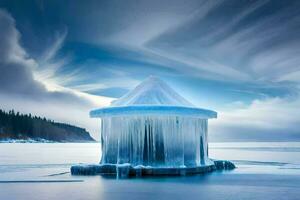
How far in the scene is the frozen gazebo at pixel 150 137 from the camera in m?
20.5

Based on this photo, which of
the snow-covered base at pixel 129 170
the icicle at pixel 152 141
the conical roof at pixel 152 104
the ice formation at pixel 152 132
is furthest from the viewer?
the icicle at pixel 152 141

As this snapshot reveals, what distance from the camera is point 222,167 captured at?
25328mm

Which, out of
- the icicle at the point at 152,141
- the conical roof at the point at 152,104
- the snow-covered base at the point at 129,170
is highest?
the conical roof at the point at 152,104

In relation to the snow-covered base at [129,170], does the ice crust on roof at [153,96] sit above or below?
above

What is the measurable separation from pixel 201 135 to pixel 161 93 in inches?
116

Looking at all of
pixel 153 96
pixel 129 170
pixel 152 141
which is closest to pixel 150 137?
pixel 152 141

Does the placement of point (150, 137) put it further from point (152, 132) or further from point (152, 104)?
point (152, 104)

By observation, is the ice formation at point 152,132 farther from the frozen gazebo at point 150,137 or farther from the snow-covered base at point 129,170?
the snow-covered base at point 129,170

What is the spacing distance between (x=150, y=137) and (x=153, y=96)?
2.18 meters

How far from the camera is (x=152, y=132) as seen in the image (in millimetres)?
21172

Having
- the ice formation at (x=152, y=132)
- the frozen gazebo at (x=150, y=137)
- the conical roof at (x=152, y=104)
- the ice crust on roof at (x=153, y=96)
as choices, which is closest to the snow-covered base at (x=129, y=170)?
the frozen gazebo at (x=150, y=137)

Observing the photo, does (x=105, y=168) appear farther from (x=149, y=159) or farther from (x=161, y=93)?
(x=161, y=93)

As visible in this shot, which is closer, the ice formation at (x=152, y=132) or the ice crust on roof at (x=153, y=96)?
the ice formation at (x=152, y=132)

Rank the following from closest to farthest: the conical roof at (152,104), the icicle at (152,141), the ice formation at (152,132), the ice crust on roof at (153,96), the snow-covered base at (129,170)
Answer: the snow-covered base at (129,170) < the conical roof at (152,104) < the ice formation at (152,132) < the icicle at (152,141) < the ice crust on roof at (153,96)
